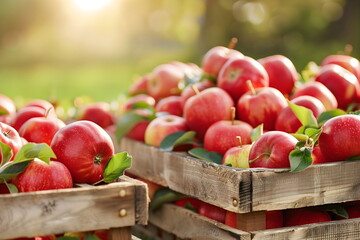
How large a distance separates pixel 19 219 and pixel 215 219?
1015mm

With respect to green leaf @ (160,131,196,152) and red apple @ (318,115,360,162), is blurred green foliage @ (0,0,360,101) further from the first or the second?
red apple @ (318,115,360,162)

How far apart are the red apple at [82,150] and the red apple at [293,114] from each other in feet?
3.11

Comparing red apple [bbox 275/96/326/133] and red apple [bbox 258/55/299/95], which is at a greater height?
red apple [bbox 258/55/299/95]

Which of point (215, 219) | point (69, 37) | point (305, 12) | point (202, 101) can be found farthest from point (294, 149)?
point (69, 37)

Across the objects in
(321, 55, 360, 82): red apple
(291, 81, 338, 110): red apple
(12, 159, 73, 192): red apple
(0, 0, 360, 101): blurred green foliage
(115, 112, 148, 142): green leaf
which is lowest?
(12, 159, 73, 192): red apple

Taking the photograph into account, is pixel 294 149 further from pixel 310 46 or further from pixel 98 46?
pixel 98 46

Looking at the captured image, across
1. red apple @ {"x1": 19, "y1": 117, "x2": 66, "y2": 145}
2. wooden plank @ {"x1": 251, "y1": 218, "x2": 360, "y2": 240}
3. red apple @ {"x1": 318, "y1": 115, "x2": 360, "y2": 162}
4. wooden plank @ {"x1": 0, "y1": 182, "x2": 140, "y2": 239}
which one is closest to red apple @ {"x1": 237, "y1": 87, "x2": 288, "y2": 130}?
red apple @ {"x1": 318, "y1": 115, "x2": 360, "y2": 162}

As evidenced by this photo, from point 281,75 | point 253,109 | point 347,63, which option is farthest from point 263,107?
point 347,63

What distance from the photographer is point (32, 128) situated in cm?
251

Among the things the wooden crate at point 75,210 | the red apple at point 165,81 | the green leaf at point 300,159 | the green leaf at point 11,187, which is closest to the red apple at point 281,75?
the red apple at point 165,81

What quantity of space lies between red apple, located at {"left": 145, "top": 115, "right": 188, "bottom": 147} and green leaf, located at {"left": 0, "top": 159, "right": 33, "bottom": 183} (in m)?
1.12

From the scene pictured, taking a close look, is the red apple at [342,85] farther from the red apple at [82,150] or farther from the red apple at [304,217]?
the red apple at [82,150]

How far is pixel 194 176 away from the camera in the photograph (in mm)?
2695

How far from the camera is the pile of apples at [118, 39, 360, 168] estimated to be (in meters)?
2.58
